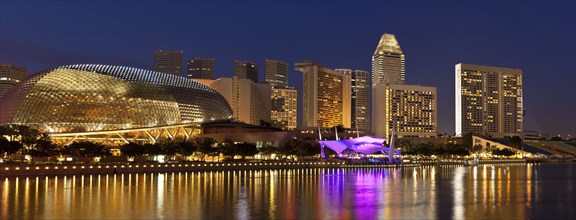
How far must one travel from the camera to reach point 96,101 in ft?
380

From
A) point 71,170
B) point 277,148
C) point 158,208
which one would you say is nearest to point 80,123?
point 277,148

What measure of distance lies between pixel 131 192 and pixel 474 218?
24.4 m

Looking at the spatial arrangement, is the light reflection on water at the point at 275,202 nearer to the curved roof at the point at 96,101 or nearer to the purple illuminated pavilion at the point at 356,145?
the curved roof at the point at 96,101

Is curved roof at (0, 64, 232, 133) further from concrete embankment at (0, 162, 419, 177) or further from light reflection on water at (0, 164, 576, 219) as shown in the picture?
light reflection on water at (0, 164, 576, 219)

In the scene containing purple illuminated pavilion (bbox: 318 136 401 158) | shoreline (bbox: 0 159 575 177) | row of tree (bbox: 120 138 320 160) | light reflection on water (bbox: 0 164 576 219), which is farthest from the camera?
purple illuminated pavilion (bbox: 318 136 401 158)

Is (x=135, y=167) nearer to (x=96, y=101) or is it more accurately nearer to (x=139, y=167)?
(x=139, y=167)

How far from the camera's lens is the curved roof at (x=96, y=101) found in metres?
113

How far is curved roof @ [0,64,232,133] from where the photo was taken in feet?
370

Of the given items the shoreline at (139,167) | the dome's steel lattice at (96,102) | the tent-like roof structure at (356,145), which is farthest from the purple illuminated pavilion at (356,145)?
the dome's steel lattice at (96,102)

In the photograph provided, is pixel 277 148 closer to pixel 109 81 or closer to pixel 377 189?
pixel 109 81

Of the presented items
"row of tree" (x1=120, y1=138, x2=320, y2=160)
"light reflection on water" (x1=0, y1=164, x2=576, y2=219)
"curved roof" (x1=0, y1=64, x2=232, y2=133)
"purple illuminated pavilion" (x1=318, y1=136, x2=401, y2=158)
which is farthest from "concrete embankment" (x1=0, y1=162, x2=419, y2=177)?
"curved roof" (x1=0, y1=64, x2=232, y2=133)

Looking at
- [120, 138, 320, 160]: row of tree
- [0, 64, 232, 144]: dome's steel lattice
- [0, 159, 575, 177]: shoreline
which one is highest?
[0, 64, 232, 144]: dome's steel lattice

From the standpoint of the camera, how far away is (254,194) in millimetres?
43625

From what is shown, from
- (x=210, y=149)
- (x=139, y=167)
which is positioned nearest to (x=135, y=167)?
(x=139, y=167)
